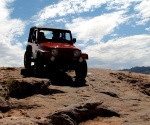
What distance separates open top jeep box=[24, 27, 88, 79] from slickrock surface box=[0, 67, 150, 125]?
62cm

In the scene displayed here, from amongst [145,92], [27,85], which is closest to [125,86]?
[145,92]

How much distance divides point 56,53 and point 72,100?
261 centimetres

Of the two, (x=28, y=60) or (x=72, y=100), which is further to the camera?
(x=28, y=60)

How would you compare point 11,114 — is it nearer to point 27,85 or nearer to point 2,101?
point 2,101

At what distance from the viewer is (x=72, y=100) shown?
33.9 feet

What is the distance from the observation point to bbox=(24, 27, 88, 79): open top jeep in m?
12.4

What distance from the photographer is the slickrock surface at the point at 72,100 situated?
28.0 feet

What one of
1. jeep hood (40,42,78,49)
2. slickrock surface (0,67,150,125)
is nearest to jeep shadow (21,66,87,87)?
slickrock surface (0,67,150,125)

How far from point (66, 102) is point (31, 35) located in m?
5.83

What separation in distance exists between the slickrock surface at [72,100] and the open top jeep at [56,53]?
2.02ft

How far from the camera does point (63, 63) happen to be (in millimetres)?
12555

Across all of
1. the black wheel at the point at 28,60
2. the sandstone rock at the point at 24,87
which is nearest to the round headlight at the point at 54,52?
the sandstone rock at the point at 24,87

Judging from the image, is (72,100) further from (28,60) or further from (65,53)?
(28,60)

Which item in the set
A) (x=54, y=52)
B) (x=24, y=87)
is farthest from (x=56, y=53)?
(x=24, y=87)
